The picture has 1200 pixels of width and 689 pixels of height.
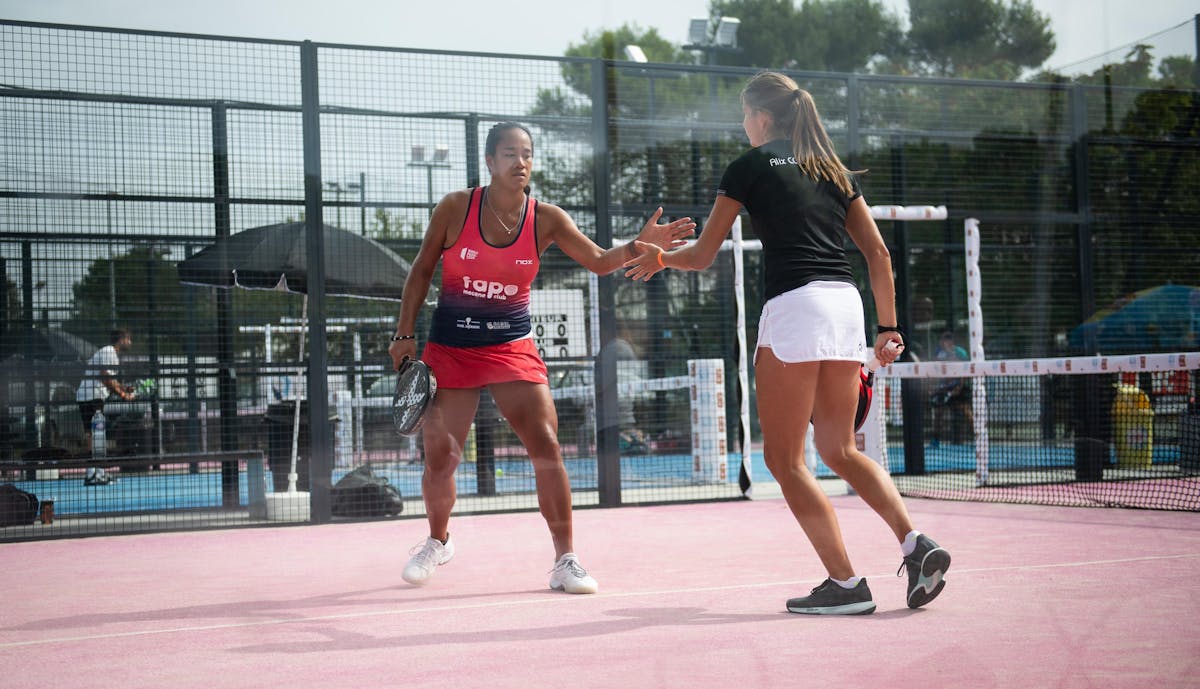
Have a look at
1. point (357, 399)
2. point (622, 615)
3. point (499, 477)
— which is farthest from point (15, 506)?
point (622, 615)

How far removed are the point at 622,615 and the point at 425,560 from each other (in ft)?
3.82

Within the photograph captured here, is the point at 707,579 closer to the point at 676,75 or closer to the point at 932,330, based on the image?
the point at 676,75

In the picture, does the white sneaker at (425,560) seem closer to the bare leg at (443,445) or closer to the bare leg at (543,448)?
the bare leg at (443,445)

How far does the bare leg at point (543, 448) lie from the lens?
4.32 meters

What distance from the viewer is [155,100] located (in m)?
6.93

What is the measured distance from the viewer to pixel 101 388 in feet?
24.4

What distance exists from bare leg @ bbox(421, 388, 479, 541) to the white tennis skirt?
1.44m

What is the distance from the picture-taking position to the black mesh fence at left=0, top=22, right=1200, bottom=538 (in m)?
6.86

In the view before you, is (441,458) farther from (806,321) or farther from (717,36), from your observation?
(717,36)

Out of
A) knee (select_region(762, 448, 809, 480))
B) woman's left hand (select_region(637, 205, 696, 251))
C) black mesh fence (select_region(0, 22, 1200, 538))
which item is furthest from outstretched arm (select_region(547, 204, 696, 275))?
black mesh fence (select_region(0, 22, 1200, 538))

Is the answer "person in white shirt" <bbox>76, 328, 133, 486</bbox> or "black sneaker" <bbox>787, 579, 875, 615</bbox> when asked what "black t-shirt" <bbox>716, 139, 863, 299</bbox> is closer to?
"black sneaker" <bbox>787, 579, 875, 615</bbox>

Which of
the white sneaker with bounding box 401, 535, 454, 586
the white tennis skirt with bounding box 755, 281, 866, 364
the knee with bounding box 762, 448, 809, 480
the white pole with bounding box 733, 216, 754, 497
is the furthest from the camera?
the white pole with bounding box 733, 216, 754, 497

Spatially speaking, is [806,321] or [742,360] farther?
[742,360]

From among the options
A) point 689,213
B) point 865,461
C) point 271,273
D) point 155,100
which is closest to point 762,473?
point 689,213
